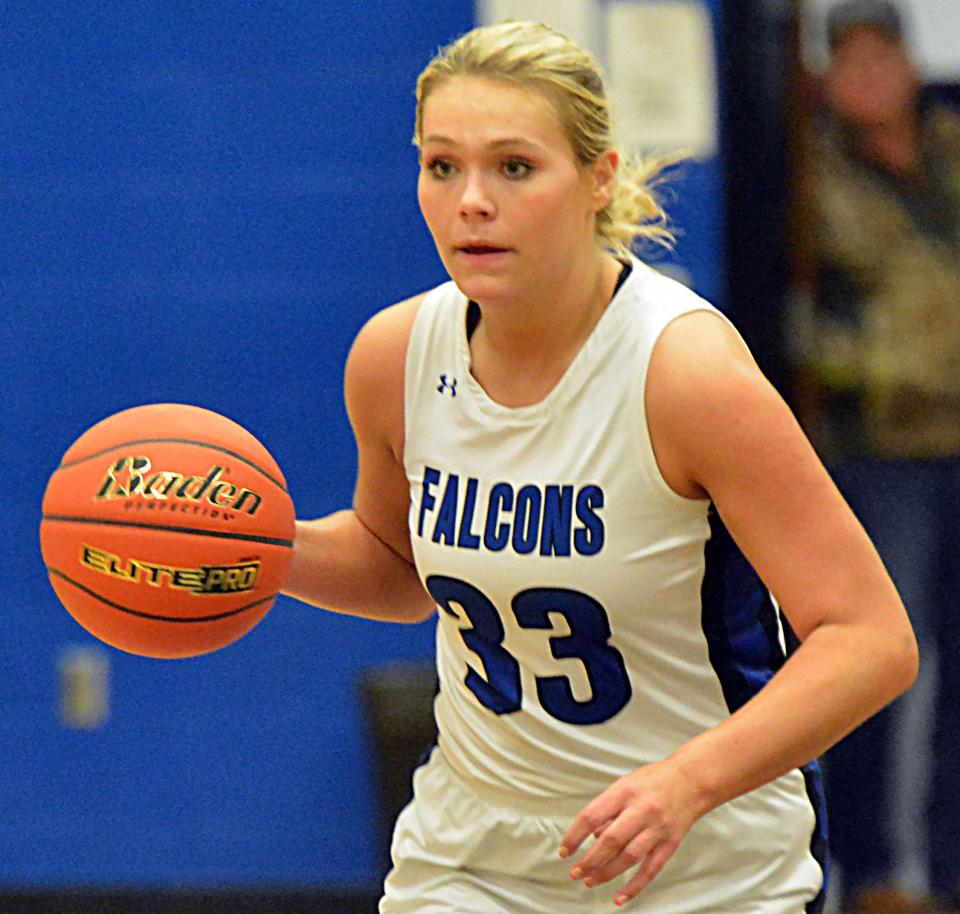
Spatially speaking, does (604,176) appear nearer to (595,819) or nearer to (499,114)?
(499,114)

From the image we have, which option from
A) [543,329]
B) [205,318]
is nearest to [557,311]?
[543,329]

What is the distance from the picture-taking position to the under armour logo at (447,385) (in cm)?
224

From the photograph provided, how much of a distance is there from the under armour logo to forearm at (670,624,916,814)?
1.91 ft

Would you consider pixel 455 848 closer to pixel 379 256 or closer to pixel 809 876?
pixel 809 876

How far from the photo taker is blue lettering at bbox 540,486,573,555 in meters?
2.07

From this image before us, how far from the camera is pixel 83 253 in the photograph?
4.27 meters

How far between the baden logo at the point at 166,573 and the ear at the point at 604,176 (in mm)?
644

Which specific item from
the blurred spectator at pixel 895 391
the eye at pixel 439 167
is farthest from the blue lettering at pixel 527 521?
the blurred spectator at pixel 895 391

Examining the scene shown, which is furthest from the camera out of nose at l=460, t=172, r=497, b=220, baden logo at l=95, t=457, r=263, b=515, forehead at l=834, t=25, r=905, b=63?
forehead at l=834, t=25, r=905, b=63

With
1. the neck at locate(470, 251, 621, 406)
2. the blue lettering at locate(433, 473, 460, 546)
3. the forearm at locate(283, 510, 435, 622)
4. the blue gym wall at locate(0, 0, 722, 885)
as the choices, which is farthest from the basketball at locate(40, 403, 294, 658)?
the blue gym wall at locate(0, 0, 722, 885)

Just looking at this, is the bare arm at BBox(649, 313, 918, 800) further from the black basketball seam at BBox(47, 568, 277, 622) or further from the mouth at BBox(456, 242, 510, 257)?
the black basketball seam at BBox(47, 568, 277, 622)

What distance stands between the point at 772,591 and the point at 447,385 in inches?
20.7

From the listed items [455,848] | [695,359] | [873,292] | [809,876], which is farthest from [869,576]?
[873,292]

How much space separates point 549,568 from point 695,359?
0.30 meters
